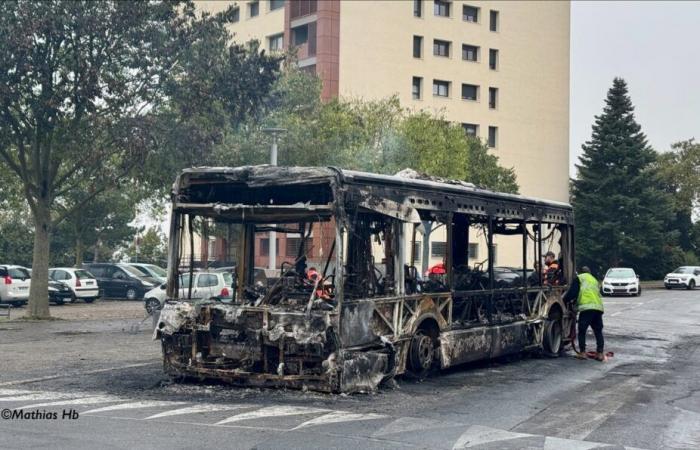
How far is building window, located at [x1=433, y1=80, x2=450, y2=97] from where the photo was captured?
196 ft

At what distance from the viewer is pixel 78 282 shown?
119 ft

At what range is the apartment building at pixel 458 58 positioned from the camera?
55938mm

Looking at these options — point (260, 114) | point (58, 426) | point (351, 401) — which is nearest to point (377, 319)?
point (351, 401)

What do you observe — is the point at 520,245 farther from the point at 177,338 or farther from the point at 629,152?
the point at 629,152

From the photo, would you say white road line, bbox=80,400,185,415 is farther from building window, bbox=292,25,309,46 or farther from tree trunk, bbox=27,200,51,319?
building window, bbox=292,25,309,46

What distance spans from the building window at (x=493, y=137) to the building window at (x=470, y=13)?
7.16 metres

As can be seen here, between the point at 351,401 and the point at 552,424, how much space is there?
2481 mm

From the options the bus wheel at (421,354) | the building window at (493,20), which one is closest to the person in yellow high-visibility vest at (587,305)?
the bus wheel at (421,354)

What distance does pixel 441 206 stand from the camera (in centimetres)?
1388

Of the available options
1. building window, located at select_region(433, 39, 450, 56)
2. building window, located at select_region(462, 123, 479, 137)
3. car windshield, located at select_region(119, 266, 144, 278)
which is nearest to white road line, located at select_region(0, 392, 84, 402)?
car windshield, located at select_region(119, 266, 144, 278)

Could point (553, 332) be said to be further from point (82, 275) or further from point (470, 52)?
point (470, 52)

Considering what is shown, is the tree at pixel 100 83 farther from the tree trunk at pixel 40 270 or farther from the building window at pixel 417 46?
the building window at pixel 417 46

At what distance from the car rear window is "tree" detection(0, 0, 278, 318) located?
22.0ft

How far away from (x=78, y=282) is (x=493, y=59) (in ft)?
115
